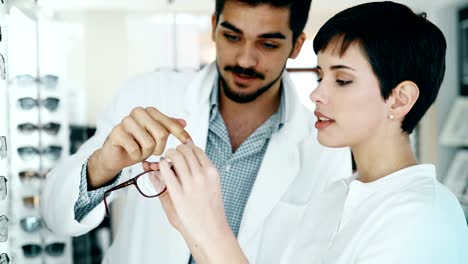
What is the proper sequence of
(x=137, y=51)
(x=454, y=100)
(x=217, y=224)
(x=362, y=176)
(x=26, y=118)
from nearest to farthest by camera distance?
1. (x=217, y=224)
2. (x=362, y=176)
3. (x=26, y=118)
4. (x=454, y=100)
5. (x=137, y=51)

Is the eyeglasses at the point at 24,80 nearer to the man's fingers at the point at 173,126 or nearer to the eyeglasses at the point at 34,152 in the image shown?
the eyeglasses at the point at 34,152

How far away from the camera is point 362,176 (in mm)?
989

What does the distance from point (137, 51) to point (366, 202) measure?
4109mm

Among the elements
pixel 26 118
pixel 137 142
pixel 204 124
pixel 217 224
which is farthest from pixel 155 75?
pixel 217 224

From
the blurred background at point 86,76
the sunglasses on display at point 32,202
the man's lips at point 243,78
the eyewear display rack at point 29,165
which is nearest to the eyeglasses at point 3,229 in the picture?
the blurred background at point 86,76

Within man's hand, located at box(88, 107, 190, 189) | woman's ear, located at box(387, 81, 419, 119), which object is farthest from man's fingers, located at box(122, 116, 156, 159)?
woman's ear, located at box(387, 81, 419, 119)

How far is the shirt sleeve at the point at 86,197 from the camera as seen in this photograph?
1.02 m

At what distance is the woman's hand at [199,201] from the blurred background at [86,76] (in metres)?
0.23

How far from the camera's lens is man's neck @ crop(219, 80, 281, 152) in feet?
4.58

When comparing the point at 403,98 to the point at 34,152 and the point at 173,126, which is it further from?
the point at 34,152

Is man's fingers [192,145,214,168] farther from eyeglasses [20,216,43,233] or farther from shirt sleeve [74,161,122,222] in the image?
eyeglasses [20,216,43,233]

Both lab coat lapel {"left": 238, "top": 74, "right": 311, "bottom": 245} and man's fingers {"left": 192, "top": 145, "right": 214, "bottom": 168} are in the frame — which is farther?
lab coat lapel {"left": 238, "top": 74, "right": 311, "bottom": 245}

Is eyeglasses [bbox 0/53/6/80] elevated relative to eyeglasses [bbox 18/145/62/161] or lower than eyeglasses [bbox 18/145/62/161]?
elevated

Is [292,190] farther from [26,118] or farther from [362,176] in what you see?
[26,118]
